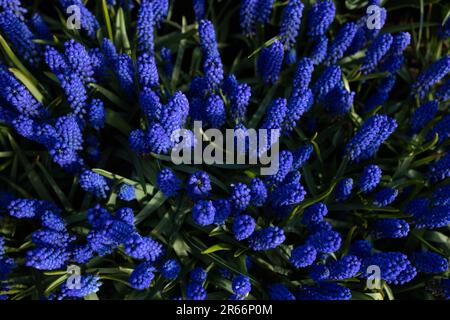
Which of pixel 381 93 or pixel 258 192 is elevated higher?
pixel 381 93

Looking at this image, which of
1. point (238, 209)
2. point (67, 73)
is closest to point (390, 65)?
point (238, 209)

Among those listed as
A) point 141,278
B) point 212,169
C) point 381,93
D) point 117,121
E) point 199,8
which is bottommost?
point 141,278

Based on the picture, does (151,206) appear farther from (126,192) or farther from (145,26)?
(145,26)

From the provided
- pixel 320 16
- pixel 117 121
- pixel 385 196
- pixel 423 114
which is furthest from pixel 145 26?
pixel 423 114

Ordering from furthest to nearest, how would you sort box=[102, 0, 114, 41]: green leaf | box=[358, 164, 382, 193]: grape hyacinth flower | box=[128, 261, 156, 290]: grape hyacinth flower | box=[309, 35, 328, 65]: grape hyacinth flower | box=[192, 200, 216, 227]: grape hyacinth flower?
box=[309, 35, 328, 65]: grape hyacinth flower, box=[102, 0, 114, 41]: green leaf, box=[358, 164, 382, 193]: grape hyacinth flower, box=[128, 261, 156, 290]: grape hyacinth flower, box=[192, 200, 216, 227]: grape hyacinth flower

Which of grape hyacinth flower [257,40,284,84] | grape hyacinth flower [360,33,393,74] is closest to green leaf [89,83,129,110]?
grape hyacinth flower [257,40,284,84]

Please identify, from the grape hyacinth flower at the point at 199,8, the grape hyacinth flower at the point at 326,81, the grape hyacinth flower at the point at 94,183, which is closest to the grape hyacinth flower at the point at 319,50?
the grape hyacinth flower at the point at 326,81

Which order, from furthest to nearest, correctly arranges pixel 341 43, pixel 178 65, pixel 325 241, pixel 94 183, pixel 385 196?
pixel 178 65 → pixel 341 43 → pixel 385 196 → pixel 94 183 → pixel 325 241

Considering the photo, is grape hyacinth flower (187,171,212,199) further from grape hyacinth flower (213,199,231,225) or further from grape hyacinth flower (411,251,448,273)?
grape hyacinth flower (411,251,448,273)
